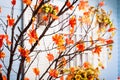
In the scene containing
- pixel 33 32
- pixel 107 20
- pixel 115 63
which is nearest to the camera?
pixel 33 32

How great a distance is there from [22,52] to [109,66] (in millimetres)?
3556

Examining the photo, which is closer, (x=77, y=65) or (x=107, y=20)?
(x=77, y=65)

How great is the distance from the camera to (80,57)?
4.05m

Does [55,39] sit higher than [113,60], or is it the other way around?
[113,60]

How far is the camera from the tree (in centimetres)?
173

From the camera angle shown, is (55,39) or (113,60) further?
(113,60)

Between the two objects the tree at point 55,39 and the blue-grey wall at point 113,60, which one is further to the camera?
the blue-grey wall at point 113,60

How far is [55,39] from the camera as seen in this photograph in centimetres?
174

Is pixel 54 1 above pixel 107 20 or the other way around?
the other way around

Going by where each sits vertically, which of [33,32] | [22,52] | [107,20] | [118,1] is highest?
[118,1]

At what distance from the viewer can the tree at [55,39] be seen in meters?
1.73

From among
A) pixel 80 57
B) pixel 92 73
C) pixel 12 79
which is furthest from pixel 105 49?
pixel 12 79

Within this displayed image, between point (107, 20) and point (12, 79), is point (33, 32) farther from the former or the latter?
point (107, 20)

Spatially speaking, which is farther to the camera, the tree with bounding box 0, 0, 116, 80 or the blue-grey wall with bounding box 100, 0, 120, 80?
the blue-grey wall with bounding box 100, 0, 120, 80
